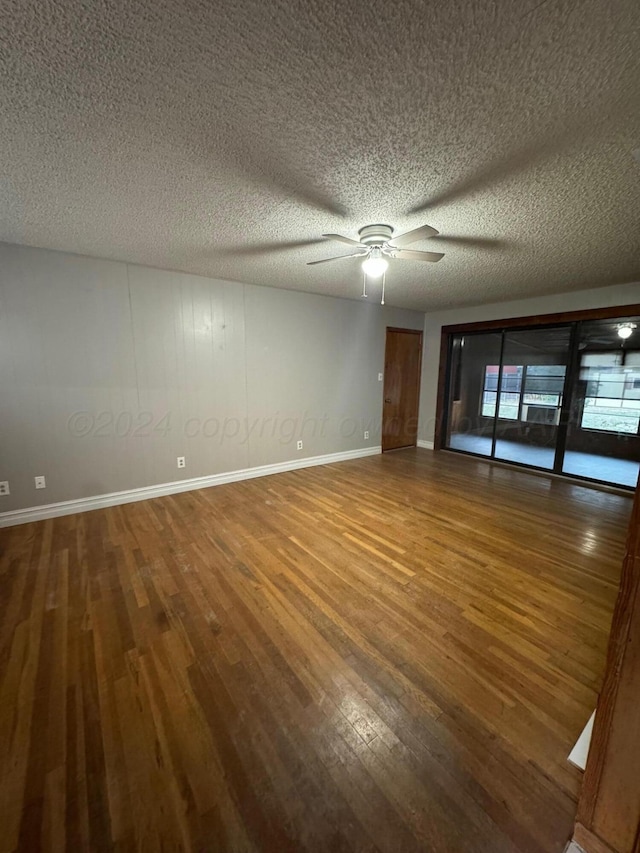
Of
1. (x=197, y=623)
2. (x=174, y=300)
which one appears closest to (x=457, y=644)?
(x=197, y=623)

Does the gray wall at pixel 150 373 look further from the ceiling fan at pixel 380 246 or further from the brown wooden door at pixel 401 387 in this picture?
the ceiling fan at pixel 380 246

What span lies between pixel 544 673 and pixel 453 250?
2980mm

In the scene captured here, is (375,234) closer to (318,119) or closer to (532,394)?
(318,119)

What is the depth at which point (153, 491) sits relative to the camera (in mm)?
3666

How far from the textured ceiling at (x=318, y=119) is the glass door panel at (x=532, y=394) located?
2288 mm

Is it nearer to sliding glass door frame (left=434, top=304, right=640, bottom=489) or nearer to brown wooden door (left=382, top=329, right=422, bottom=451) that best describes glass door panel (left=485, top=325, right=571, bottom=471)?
sliding glass door frame (left=434, top=304, right=640, bottom=489)

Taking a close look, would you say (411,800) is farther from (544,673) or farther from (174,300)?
(174,300)

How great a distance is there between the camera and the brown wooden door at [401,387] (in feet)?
18.4

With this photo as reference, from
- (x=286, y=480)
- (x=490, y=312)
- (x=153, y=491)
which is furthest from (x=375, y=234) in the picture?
(x=490, y=312)

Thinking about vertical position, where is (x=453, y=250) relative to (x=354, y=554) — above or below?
above

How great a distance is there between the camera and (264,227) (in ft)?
8.00

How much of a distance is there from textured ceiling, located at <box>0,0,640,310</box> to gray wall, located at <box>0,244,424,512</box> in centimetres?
→ 64

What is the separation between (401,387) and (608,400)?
110 inches

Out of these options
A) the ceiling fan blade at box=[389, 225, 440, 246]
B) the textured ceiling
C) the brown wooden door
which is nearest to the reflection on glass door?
the textured ceiling
